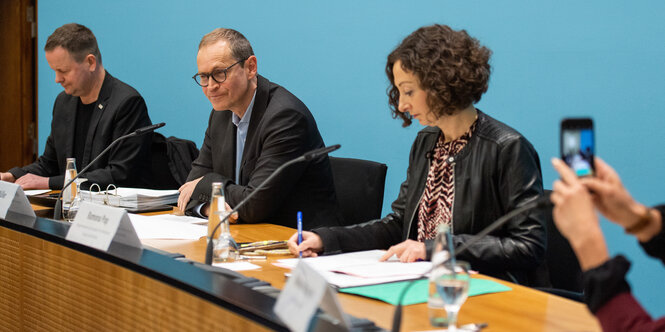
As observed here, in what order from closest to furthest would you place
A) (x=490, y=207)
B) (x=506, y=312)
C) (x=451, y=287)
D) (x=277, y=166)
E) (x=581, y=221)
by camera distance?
(x=581, y=221) → (x=451, y=287) → (x=506, y=312) → (x=490, y=207) → (x=277, y=166)

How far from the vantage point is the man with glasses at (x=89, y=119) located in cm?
345

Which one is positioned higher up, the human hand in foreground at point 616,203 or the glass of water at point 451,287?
the human hand in foreground at point 616,203

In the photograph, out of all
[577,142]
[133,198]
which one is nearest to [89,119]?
[133,198]

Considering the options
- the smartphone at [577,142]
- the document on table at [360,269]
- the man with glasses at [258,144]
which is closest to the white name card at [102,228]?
the document on table at [360,269]

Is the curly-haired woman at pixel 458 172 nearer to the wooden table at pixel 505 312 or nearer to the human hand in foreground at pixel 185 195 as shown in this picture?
the wooden table at pixel 505 312

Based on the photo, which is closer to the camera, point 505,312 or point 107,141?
point 505,312

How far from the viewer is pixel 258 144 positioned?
8.91 feet

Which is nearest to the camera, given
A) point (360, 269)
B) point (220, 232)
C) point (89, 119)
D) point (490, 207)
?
point (360, 269)

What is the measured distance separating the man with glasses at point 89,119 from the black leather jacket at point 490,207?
1698mm

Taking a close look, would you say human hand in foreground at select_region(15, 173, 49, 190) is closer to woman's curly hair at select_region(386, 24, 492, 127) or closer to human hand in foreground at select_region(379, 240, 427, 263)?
woman's curly hair at select_region(386, 24, 492, 127)

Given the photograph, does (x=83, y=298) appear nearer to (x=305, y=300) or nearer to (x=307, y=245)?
(x=307, y=245)

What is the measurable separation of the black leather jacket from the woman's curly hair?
0.10 m

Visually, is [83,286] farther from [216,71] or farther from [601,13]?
[601,13]

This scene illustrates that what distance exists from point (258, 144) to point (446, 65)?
3.02 ft
